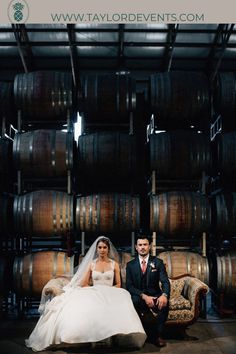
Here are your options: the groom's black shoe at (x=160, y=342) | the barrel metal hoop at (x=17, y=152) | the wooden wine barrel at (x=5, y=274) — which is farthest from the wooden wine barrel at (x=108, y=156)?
the groom's black shoe at (x=160, y=342)

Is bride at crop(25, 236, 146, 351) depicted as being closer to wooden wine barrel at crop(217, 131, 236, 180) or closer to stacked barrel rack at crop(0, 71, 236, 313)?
stacked barrel rack at crop(0, 71, 236, 313)

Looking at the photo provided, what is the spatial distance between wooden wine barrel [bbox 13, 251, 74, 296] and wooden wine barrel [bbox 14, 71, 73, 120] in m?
2.05

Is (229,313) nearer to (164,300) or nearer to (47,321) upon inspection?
(164,300)

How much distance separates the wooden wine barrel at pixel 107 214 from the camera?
5.44 meters

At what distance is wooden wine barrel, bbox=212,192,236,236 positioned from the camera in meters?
5.57

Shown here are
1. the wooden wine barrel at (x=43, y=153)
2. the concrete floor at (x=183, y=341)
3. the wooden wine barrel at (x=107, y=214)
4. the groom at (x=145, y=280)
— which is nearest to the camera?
the concrete floor at (x=183, y=341)

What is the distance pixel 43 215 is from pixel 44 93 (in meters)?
1.70

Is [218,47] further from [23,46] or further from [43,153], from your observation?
[43,153]

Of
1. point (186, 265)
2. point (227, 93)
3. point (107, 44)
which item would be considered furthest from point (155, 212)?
point (107, 44)

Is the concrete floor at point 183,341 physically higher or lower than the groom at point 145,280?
lower

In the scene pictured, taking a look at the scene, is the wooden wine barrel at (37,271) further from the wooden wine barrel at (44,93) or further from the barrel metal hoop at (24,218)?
the wooden wine barrel at (44,93)

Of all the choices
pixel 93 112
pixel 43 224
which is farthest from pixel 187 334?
pixel 93 112

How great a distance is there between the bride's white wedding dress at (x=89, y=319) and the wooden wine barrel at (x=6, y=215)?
167cm

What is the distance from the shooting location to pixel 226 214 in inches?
219
